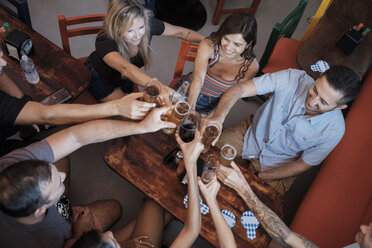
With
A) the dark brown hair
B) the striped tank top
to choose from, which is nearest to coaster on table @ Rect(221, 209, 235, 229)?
the striped tank top

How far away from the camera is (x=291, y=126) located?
2203 mm

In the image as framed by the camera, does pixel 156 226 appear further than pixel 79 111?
Yes

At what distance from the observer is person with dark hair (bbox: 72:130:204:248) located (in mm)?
1351

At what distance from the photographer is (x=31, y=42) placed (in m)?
2.18

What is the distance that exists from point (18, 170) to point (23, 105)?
0.64 meters

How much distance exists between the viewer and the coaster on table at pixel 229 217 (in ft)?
5.71

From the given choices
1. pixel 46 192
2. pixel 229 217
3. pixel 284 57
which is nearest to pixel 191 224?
pixel 229 217

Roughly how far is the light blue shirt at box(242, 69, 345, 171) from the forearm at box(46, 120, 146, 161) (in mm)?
1096

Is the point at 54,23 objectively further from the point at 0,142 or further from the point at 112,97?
the point at 0,142

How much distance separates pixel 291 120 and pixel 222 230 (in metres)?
1.06

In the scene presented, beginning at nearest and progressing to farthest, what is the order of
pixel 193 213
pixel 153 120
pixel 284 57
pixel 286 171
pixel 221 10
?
pixel 193 213
pixel 153 120
pixel 286 171
pixel 284 57
pixel 221 10

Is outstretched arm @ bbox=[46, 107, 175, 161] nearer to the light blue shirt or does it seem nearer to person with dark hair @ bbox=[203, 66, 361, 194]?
person with dark hair @ bbox=[203, 66, 361, 194]

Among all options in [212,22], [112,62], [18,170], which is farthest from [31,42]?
[212,22]

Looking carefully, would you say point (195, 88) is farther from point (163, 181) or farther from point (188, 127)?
point (163, 181)
